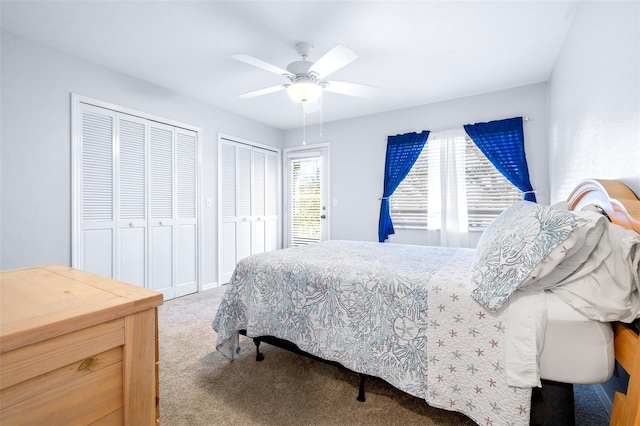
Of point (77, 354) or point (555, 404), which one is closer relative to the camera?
point (77, 354)

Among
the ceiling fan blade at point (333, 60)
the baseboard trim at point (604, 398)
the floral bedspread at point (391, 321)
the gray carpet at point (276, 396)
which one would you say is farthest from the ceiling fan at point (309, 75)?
the baseboard trim at point (604, 398)

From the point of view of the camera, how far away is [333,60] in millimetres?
2086

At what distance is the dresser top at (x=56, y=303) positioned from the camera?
542 mm

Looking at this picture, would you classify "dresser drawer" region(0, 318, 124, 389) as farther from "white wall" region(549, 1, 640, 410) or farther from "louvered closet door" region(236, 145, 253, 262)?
"louvered closet door" region(236, 145, 253, 262)

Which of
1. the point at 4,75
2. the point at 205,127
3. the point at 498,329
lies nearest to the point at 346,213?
the point at 205,127

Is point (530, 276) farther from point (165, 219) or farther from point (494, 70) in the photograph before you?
point (165, 219)

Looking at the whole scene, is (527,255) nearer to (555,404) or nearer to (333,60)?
(555,404)

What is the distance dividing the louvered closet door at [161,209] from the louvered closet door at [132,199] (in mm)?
76

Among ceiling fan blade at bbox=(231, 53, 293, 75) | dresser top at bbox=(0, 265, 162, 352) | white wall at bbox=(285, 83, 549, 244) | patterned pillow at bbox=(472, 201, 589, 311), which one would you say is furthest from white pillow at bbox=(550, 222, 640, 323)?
white wall at bbox=(285, 83, 549, 244)

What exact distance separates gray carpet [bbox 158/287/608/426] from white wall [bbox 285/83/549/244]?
8.12 ft

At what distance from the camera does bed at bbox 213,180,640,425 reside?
→ 110 cm

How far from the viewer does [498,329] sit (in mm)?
1221

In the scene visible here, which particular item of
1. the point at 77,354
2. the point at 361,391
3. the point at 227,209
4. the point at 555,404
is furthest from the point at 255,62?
the point at 555,404

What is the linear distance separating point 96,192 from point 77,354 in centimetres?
287
